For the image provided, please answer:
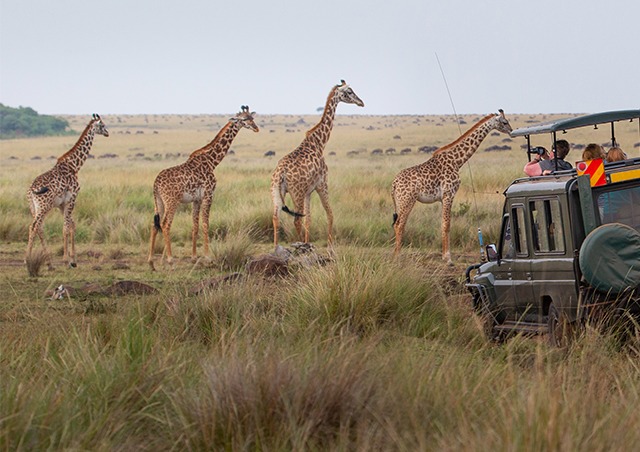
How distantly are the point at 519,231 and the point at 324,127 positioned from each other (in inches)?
340

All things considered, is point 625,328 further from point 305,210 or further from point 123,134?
point 123,134

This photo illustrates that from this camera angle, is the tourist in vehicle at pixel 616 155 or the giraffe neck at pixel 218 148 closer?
the tourist in vehicle at pixel 616 155

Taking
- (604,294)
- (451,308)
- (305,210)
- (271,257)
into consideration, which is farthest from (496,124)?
(604,294)

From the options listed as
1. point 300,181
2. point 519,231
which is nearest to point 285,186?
point 300,181

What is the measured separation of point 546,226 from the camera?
8688 mm

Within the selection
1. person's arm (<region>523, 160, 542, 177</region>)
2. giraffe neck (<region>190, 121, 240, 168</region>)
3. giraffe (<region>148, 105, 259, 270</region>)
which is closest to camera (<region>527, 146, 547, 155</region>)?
person's arm (<region>523, 160, 542, 177</region>)

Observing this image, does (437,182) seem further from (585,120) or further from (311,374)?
(311,374)

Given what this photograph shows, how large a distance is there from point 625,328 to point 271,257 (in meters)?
6.47

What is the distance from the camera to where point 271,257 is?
13750 millimetres

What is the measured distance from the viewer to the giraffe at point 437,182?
53.1ft

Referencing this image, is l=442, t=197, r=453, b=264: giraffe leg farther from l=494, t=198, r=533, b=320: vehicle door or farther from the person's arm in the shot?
l=494, t=198, r=533, b=320: vehicle door

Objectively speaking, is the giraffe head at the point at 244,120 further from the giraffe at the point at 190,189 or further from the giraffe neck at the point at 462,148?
the giraffe neck at the point at 462,148

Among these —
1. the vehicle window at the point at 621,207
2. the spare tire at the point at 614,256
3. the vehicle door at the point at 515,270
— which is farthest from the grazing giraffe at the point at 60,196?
the spare tire at the point at 614,256

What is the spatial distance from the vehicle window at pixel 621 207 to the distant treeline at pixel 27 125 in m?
92.2
